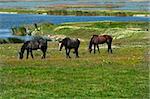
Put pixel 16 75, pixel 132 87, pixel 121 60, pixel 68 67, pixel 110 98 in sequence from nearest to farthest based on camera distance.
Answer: pixel 110 98
pixel 132 87
pixel 16 75
pixel 68 67
pixel 121 60

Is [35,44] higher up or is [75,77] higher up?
[75,77]

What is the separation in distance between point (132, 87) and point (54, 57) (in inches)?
578

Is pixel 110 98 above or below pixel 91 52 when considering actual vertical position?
above

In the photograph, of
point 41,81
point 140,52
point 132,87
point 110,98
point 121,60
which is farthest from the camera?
point 140,52

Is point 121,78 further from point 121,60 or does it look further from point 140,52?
point 140,52

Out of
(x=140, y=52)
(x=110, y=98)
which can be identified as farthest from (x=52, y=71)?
(x=140, y=52)

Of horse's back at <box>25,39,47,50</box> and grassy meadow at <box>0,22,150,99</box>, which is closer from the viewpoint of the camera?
grassy meadow at <box>0,22,150,99</box>

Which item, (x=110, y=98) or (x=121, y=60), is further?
(x=121, y=60)

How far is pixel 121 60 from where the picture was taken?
3741 cm

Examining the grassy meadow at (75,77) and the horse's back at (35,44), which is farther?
the horse's back at (35,44)

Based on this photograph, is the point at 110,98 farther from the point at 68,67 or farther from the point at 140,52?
the point at 140,52

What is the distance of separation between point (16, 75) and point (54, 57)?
10.1 metres

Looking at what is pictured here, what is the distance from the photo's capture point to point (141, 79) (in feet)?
94.2

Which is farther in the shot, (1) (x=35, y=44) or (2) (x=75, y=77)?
(1) (x=35, y=44)
